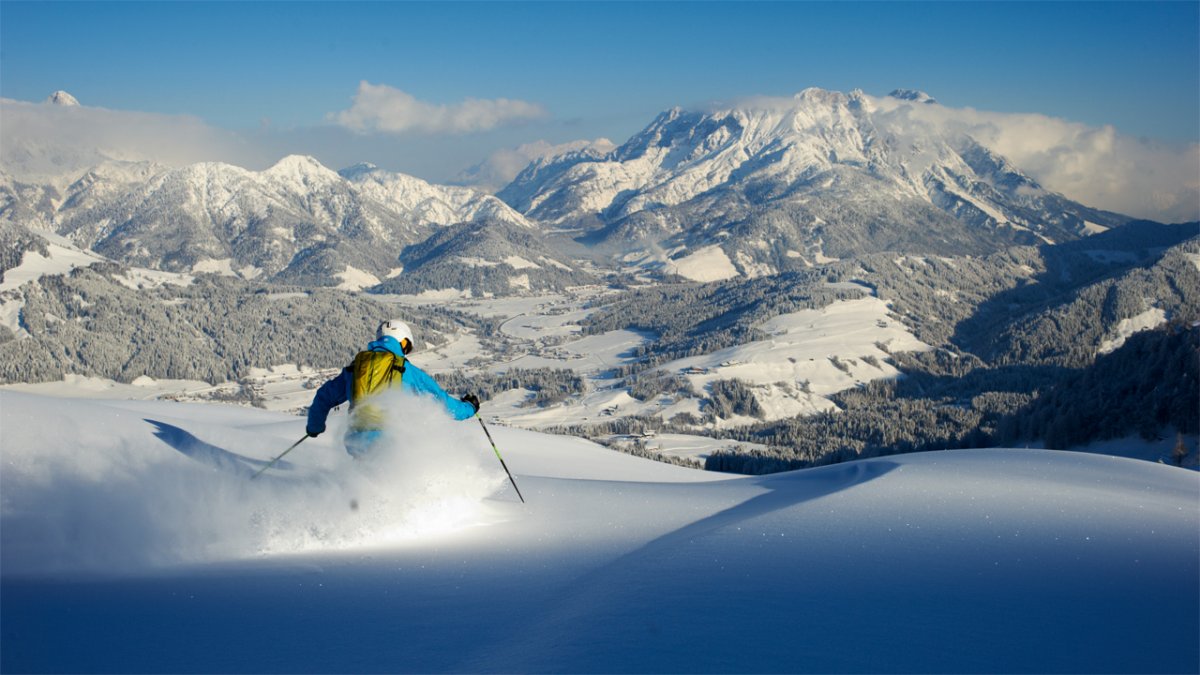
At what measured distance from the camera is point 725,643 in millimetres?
5332

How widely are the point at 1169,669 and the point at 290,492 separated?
336 inches

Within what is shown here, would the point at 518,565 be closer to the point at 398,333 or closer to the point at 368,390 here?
the point at 368,390

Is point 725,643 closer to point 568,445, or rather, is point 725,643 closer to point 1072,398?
point 568,445

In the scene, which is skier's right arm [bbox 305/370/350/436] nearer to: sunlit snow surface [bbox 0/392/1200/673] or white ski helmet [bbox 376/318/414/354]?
sunlit snow surface [bbox 0/392/1200/673]

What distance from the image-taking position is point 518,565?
8008 mm

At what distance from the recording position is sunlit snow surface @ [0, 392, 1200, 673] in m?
5.32

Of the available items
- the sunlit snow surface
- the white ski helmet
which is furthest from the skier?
the sunlit snow surface

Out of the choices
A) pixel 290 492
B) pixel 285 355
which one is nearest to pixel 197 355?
pixel 285 355

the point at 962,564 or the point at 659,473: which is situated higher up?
the point at 962,564

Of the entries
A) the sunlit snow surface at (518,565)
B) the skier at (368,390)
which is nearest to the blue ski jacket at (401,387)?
the skier at (368,390)

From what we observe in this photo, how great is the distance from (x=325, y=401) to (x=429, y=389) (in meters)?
1.39

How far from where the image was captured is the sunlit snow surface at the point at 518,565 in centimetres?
532

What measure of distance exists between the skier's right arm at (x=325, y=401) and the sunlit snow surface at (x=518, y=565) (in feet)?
1.17

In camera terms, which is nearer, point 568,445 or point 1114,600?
point 1114,600
